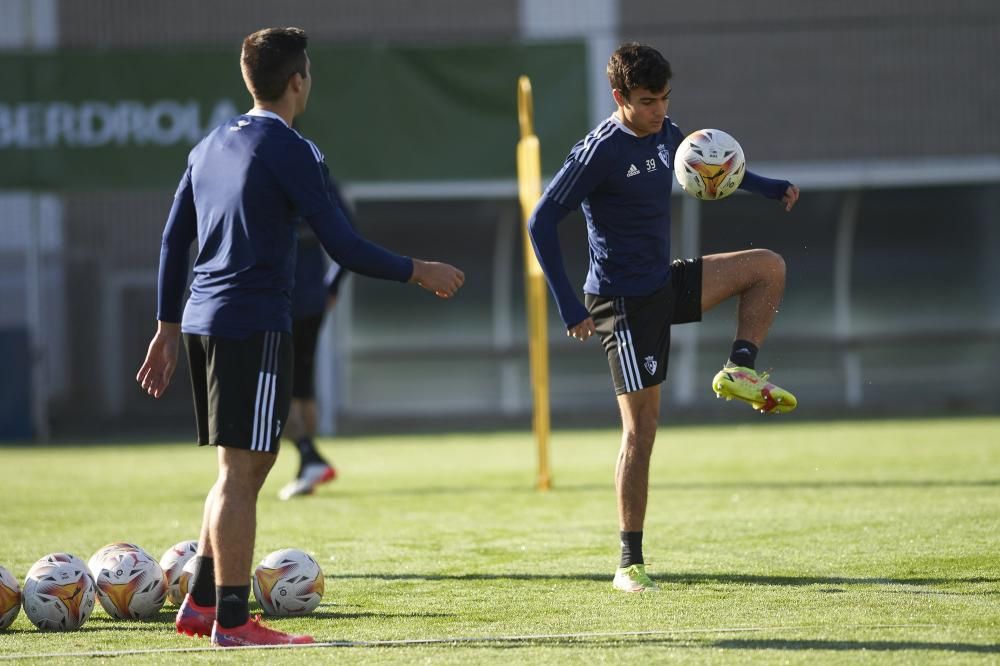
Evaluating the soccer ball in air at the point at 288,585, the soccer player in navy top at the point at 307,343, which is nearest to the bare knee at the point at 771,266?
the soccer ball in air at the point at 288,585

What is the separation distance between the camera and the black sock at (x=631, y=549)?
5.65m

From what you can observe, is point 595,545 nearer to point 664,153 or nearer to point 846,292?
point 664,153

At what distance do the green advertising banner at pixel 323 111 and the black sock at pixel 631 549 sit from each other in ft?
31.6

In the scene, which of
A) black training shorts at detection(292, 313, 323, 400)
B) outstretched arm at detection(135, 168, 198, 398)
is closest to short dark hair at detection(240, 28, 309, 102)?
outstretched arm at detection(135, 168, 198, 398)

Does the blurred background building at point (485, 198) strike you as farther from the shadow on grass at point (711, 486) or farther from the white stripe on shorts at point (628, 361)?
the white stripe on shorts at point (628, 361)

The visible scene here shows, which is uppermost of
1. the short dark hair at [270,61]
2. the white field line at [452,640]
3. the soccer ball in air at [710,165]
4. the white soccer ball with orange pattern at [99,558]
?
the short dark hair at [270,61]

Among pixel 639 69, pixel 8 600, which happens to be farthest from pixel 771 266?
pixel 8 600

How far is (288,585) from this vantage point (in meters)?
5.27

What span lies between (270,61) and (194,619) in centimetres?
198

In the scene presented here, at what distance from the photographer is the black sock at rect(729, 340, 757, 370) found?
5938mm

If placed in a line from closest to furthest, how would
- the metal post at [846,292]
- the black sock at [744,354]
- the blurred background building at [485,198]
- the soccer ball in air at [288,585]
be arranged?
the soccer ball in air at [288,585] < the black sock at [744,354] < the blurred background building at [485,198] < the metal post at [846,292]

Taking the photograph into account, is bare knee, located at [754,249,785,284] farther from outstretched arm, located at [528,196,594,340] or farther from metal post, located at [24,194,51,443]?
metal post, located at [24,194,51,443]

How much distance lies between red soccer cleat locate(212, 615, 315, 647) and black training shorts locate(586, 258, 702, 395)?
1.77 m

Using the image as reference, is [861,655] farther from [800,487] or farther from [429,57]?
[429,57]
